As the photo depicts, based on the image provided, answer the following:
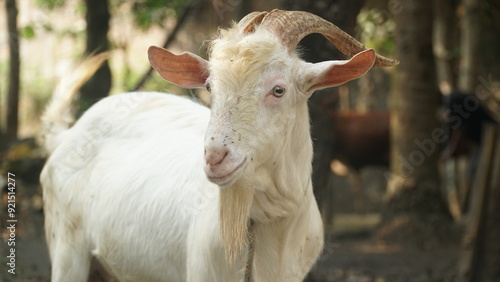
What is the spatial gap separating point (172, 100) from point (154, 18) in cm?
455

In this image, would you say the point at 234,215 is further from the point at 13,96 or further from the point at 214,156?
the point at 13,96

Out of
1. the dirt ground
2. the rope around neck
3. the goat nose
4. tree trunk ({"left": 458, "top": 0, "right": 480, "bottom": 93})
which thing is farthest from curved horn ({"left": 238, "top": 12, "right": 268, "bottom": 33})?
tree trunk ({"left": 458, "top": 0, "right": 480, "bottom": 93})

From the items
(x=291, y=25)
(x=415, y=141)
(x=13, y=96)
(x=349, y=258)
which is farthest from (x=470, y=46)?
(x=291, y=25)

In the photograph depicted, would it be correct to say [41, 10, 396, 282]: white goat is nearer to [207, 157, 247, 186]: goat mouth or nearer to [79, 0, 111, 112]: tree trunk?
[207, 157, 247, 186]: goat mouth

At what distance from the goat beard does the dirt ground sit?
2.63 m

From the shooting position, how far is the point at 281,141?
366cm

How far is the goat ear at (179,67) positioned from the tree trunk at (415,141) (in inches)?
216

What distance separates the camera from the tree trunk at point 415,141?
29.6ft

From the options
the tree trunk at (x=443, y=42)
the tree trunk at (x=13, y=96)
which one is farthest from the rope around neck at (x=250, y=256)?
the tree trunk at (x=443, y=42)

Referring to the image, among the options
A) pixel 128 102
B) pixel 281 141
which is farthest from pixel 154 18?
pixel 281 141

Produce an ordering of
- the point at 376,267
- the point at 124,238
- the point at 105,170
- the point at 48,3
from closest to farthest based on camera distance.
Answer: the point at 124,238 < the point at 105,170 < the point at 376,267 < the point at 48,3

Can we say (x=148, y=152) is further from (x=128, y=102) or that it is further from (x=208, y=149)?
(x=208, y=149)

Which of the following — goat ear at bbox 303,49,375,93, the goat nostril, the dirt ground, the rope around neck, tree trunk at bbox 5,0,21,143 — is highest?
goat ear at bbox 303,49,375,93

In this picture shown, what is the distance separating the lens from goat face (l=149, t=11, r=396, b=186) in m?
3.37
